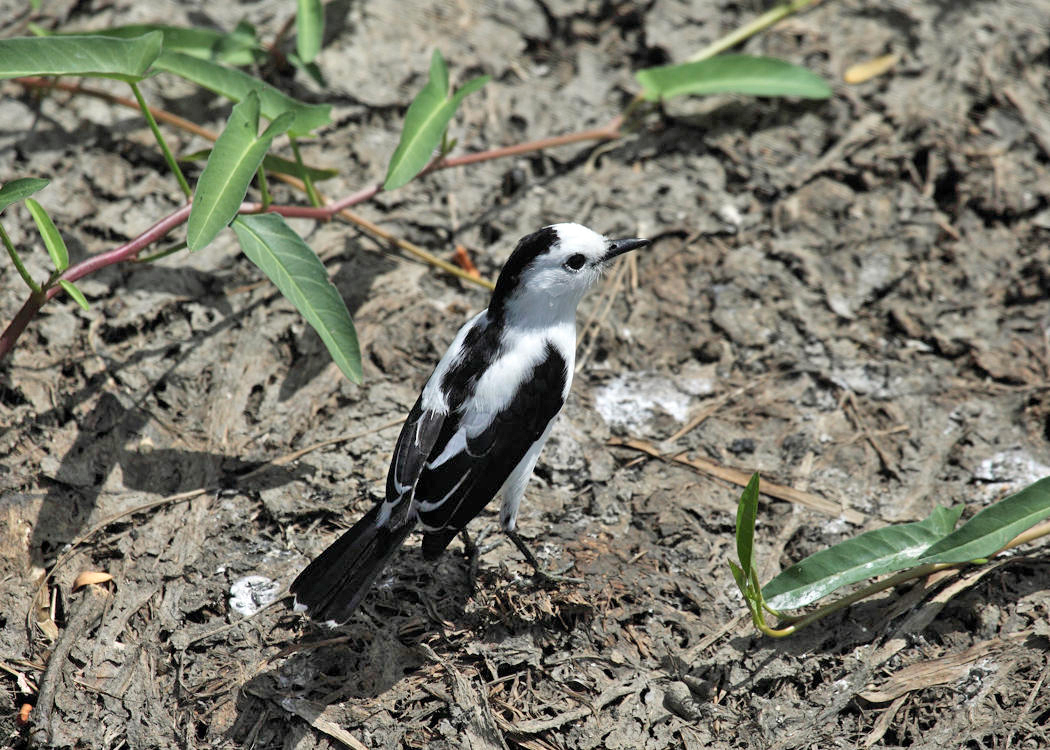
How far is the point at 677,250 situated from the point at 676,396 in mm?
1010

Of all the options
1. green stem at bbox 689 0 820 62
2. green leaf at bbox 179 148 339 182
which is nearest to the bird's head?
green leaf at bbox 179 148 339 182

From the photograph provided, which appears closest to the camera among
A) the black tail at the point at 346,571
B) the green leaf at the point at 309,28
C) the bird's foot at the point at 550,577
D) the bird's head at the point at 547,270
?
the black tail at the point at 346,571

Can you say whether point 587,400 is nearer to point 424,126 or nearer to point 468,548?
point 468,548

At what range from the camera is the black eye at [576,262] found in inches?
164

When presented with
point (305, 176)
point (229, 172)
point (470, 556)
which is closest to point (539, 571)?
point (470, 556)

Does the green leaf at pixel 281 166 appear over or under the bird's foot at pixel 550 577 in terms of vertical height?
over

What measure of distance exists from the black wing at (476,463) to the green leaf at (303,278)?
21.1 inches

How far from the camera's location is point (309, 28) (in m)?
5.17

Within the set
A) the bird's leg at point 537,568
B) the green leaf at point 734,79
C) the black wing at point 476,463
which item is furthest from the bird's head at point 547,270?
the green leaf at point 734,79

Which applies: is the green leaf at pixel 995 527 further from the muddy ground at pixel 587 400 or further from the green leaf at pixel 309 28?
the green leaf at pixel 309 28

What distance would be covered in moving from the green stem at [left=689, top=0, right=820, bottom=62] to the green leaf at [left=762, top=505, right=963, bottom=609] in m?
3.39

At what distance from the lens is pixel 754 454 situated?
173 inches

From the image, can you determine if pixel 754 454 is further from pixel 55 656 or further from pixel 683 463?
pixel 55 656

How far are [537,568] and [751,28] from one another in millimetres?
3927
